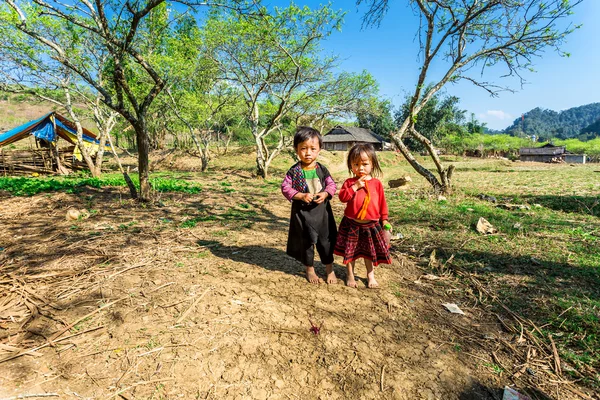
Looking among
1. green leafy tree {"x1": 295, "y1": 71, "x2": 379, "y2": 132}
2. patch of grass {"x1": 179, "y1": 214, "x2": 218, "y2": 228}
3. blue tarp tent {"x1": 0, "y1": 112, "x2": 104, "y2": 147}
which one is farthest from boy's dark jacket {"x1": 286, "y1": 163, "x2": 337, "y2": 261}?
blue tarp tent {"x1": 0, "y1": 112, "x2": 104, "y2": 147}

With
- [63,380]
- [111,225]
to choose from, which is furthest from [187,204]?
[63,380]

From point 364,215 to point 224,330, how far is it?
181cm

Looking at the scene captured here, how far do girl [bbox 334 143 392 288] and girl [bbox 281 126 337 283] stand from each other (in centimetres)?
17

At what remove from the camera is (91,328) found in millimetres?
2357

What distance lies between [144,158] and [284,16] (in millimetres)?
7998

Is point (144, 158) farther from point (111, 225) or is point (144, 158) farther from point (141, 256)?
point (141, 256)

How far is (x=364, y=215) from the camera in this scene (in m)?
3.04

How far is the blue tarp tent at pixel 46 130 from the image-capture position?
581 inches

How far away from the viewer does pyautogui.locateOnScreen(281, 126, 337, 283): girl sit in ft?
9.91

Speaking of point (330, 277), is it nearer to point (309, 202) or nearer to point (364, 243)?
point (364, 243)

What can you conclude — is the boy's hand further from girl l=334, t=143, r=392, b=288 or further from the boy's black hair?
the boy's black hair

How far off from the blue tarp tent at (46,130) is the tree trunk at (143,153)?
13.4 metres

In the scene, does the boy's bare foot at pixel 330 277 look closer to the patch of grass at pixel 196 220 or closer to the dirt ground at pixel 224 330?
the dirt ground at pixel 224 330

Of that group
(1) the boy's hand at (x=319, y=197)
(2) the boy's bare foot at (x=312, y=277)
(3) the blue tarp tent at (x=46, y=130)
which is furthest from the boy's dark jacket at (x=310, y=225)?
(3) the blue tarp tent at (x=46, y=130)
